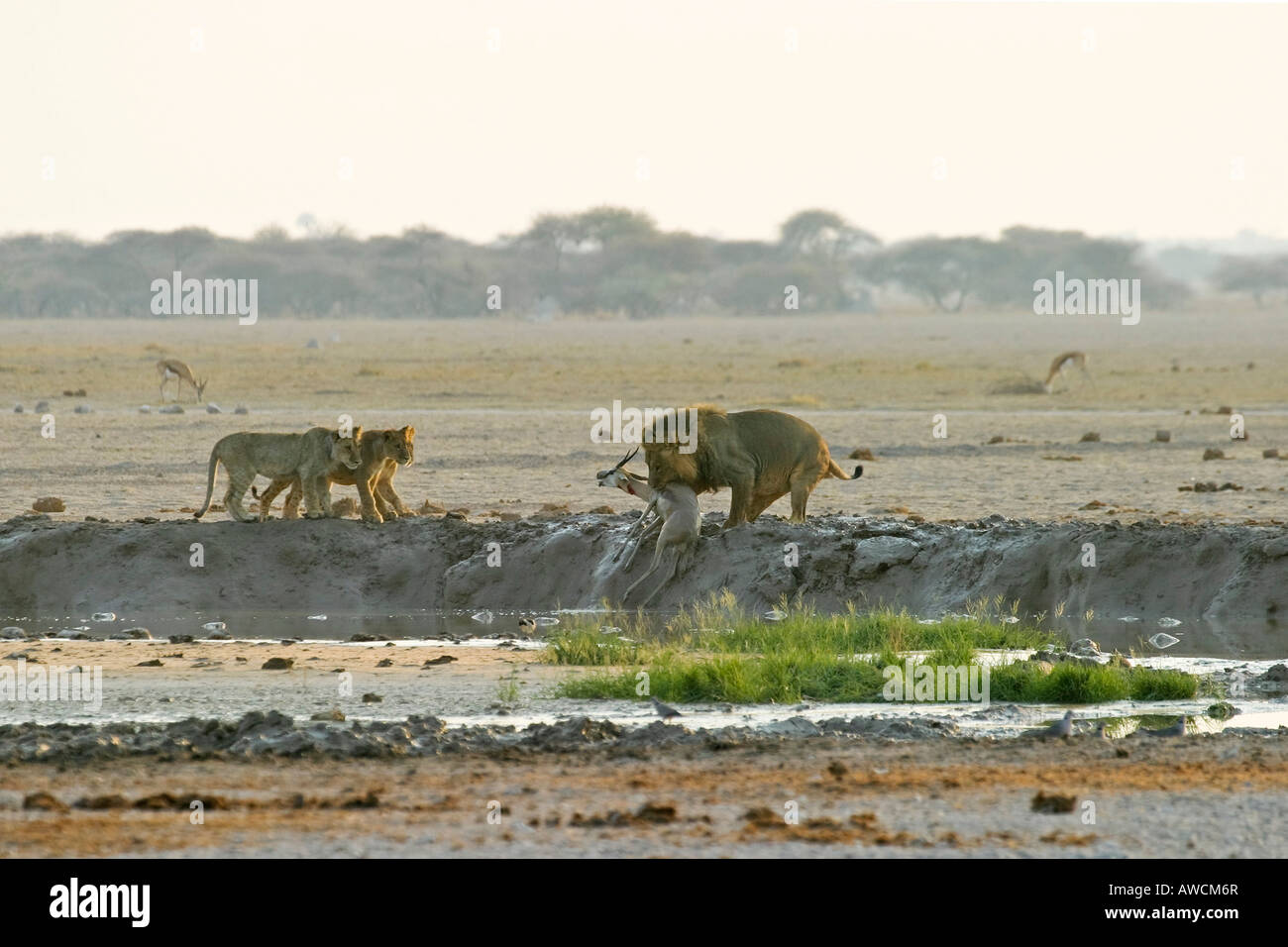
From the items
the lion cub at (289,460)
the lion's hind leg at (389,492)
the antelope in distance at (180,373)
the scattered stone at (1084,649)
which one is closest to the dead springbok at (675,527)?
the lion cub at (289,460)

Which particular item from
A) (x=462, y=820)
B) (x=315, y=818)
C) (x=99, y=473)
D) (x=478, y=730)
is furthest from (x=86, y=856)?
(x=99, y=473)

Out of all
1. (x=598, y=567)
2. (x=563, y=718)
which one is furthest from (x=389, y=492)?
(x=563, y=718)

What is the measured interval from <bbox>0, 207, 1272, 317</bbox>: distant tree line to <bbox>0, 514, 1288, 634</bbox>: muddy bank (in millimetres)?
75905

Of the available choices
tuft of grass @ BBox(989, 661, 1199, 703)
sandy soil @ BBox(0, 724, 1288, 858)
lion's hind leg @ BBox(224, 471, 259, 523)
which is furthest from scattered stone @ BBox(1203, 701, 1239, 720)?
lion's hind leg @ BBox(224, 471, 259, 523)

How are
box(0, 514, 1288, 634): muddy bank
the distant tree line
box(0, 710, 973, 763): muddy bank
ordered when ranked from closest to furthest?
1. box(0, 710, 973, 763): muddy bank
2. box(0, 514, 1288, 634): muddy bank
3. the distant tree line

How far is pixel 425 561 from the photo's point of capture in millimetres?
13961

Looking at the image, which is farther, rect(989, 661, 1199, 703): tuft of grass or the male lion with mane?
the male lion with mane

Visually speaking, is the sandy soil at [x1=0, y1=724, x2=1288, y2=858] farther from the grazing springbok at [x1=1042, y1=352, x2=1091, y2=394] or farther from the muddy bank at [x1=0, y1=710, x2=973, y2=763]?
the grazing springbok at [x1=1042, y1=352, x2=1091, y2=394]

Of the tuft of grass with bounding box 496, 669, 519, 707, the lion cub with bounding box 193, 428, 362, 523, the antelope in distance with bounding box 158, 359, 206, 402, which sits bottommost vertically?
Result: the tuft of grass with bounding box 496, 669, 519, 707

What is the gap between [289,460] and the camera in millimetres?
14211

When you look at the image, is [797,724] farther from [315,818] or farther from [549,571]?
[549,571]

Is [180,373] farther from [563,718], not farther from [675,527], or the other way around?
[563,718]

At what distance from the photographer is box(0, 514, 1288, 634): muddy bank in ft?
42.2

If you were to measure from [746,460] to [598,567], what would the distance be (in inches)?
51.6
